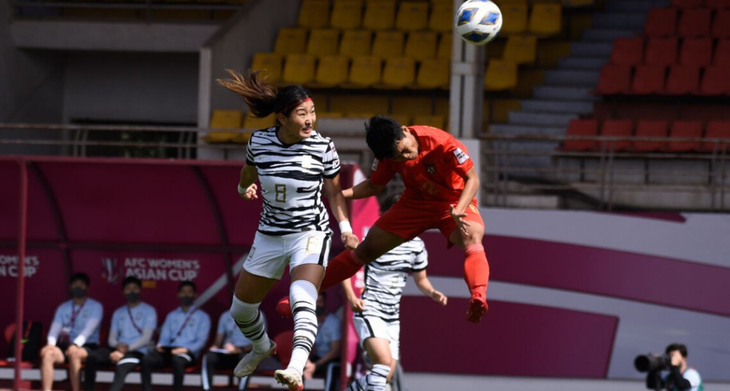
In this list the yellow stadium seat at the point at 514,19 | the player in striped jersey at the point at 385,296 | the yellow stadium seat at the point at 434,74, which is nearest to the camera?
the player in striped jersey at the point at 385,296

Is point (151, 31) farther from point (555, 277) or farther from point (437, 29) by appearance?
point (555, 277)

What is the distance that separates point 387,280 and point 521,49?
8.59 m

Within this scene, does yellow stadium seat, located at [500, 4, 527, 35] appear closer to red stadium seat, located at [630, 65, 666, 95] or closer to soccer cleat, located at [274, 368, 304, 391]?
red stadium seat, located at [630, 65, 666, 95]

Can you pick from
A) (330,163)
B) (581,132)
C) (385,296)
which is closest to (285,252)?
(330,163)

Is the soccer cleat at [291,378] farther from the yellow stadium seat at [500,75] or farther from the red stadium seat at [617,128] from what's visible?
the yellow stadium seat at [500,75]

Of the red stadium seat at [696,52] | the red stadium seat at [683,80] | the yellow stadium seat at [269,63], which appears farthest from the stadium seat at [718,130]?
the yellow stadium seat at [269,63]

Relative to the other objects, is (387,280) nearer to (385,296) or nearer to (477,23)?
(385,296)

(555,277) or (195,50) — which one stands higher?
(195,50)

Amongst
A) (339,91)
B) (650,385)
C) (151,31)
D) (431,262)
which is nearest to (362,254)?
(650,385)

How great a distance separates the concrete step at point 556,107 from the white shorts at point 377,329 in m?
8.21

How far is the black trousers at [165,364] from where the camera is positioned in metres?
10.5

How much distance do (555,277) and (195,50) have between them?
302 inches

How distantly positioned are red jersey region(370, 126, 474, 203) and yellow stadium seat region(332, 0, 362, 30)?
1152 centimetres

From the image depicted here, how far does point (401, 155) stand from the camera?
6555 mm
